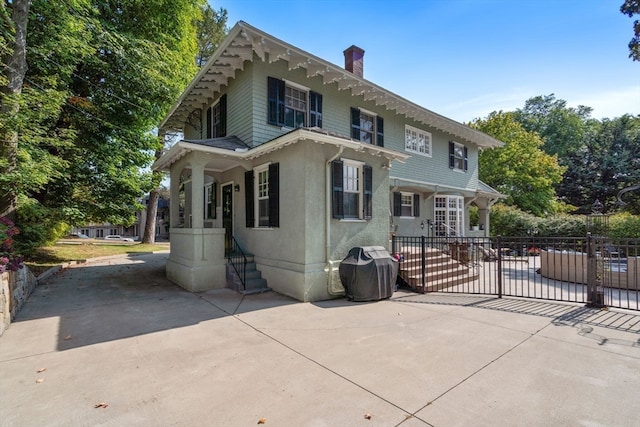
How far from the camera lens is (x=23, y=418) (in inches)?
107

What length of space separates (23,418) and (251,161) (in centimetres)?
708

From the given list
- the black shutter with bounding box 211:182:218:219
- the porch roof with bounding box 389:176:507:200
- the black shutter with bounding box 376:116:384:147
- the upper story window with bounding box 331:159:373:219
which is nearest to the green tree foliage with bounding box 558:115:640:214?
the porch roof with bounding box 389:176:507:200

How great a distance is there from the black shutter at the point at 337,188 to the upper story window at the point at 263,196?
148 centimetres

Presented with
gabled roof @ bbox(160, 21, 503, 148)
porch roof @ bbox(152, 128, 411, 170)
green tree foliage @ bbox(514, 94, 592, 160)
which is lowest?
porch roof @ bbox(152, 128, 411, 170)

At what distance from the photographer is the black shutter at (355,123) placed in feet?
36.1

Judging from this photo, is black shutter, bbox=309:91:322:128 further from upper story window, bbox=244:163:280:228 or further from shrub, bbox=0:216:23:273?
shrub, bbox=0:216:23:273

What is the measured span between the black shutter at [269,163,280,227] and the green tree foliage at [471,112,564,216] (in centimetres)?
2359

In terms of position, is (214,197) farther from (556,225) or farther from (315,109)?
(556,225)

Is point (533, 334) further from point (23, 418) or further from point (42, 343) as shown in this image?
point (42, 343)

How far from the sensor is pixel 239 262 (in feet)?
28.3

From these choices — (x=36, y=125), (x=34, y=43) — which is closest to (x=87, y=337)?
(x=36, y=125)

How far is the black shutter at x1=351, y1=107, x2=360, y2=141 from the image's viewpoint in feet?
36.1

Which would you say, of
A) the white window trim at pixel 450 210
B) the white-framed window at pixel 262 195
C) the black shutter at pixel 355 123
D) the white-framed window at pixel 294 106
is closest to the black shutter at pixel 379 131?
the black shutter at pixel 355 123

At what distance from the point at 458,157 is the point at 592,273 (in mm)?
10497
